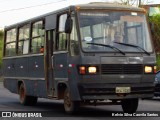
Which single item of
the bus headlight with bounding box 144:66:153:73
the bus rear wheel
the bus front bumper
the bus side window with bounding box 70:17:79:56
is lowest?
the bus rear wheel

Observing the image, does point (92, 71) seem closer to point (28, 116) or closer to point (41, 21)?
point (28, 116)

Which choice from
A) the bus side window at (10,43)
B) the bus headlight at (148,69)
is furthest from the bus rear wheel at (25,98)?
the bus headlight at (148,69)

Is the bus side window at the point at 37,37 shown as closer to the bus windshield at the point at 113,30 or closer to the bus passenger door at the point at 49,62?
the bus passenger door at the point at 49,62

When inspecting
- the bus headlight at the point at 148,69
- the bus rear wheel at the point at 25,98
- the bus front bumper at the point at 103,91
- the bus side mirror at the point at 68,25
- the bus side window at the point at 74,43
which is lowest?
the bus rear wheel at the point at 25,98

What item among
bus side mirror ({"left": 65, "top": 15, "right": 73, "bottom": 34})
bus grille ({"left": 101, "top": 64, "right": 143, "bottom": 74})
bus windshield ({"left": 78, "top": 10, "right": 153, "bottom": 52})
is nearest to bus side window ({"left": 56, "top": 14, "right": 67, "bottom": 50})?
bus side mirror ({"left": 65, "top": 15, "right": 73, "bottom": 34})

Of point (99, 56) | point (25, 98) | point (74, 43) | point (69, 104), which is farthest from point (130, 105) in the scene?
point (25, 98)

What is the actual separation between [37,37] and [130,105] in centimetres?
419

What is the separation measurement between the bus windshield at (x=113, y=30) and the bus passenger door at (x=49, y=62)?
6.27 feet

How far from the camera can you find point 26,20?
763 inches

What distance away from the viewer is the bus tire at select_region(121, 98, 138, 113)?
15242mm

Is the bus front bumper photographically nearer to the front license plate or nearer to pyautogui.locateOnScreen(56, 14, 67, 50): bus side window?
the front license plate

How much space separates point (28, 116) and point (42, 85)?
2384 millimetres

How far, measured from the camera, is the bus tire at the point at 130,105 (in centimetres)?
1524

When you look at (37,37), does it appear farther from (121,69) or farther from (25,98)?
(121,69)
